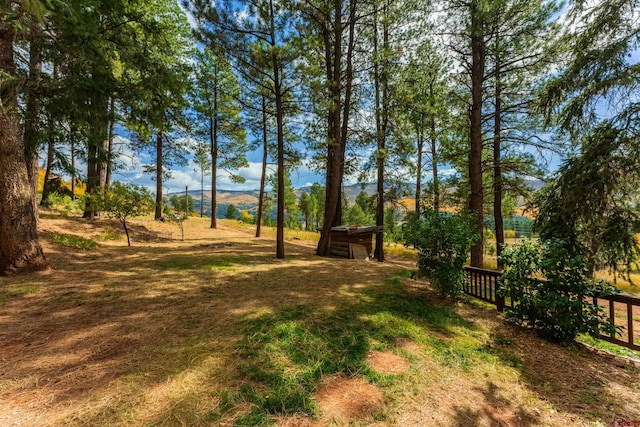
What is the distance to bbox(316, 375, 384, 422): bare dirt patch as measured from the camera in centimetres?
207

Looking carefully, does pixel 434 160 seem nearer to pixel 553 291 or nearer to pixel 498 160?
pixel 498 160

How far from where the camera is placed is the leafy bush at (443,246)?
490cm

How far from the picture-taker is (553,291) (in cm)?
376

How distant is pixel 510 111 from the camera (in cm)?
873

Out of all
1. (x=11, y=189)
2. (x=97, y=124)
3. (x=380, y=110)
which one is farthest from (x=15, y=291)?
(x=380, y=110)

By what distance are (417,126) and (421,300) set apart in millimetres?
7061

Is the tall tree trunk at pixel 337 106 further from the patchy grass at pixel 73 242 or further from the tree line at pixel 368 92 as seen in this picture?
the patchy grass at pixel 73 242

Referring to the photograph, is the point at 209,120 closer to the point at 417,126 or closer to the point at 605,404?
the point at 417,126

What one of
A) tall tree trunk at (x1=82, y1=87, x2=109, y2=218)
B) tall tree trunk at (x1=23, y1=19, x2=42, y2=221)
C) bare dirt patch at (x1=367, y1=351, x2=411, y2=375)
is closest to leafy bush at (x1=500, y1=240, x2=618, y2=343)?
bare dirt patch at (x1=367, y1=351, x2=411, y2=375)

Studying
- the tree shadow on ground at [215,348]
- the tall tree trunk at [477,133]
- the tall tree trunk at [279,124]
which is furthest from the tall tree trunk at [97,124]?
the tall tree trunk at [477,133]

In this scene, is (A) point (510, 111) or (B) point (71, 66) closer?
(B) point (71, 66)

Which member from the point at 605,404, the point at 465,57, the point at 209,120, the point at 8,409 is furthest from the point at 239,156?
the point at 605,404

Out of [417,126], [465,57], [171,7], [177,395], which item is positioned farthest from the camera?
[171,7]

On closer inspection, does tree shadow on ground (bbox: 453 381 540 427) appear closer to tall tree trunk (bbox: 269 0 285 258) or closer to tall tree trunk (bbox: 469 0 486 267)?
tall tree trunk (bbox: 469 0 486 267)
